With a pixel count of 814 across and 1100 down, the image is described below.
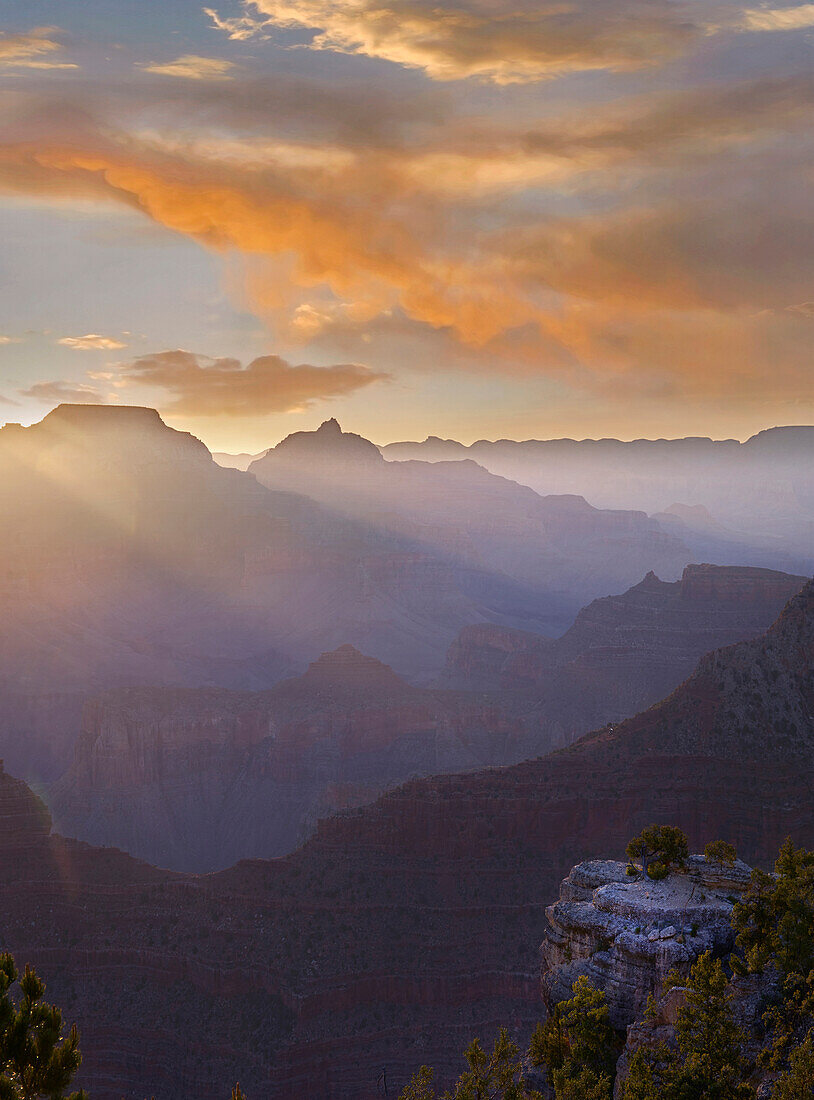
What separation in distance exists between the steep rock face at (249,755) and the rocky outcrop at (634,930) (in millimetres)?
57055

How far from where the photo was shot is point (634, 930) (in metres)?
25.6

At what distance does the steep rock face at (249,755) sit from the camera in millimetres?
90875

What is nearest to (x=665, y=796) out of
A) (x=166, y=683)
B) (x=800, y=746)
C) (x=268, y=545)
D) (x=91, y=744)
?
(x=800, y=746)

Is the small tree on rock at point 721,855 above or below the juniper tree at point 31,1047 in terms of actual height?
below

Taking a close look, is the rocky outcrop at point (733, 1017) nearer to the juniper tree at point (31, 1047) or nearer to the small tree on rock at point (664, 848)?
the small tree on rock at point (664, 848)

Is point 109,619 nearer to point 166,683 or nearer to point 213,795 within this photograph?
point 166,683

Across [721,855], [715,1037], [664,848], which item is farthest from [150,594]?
[715,1037]

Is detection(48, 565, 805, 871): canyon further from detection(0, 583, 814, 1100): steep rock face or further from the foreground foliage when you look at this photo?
the foreground foliage

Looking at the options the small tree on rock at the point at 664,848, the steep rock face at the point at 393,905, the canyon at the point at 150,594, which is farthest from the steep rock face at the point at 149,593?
the small tree on rock at the point at 664,848

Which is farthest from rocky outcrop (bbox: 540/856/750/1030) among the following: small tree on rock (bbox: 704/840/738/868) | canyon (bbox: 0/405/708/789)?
canyon (bbox: 0/405/708/789)

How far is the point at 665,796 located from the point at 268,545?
5722 inches

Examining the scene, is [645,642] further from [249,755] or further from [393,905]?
[393,905]

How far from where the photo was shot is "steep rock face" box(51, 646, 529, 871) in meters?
90.9

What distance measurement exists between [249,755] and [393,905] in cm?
5484
